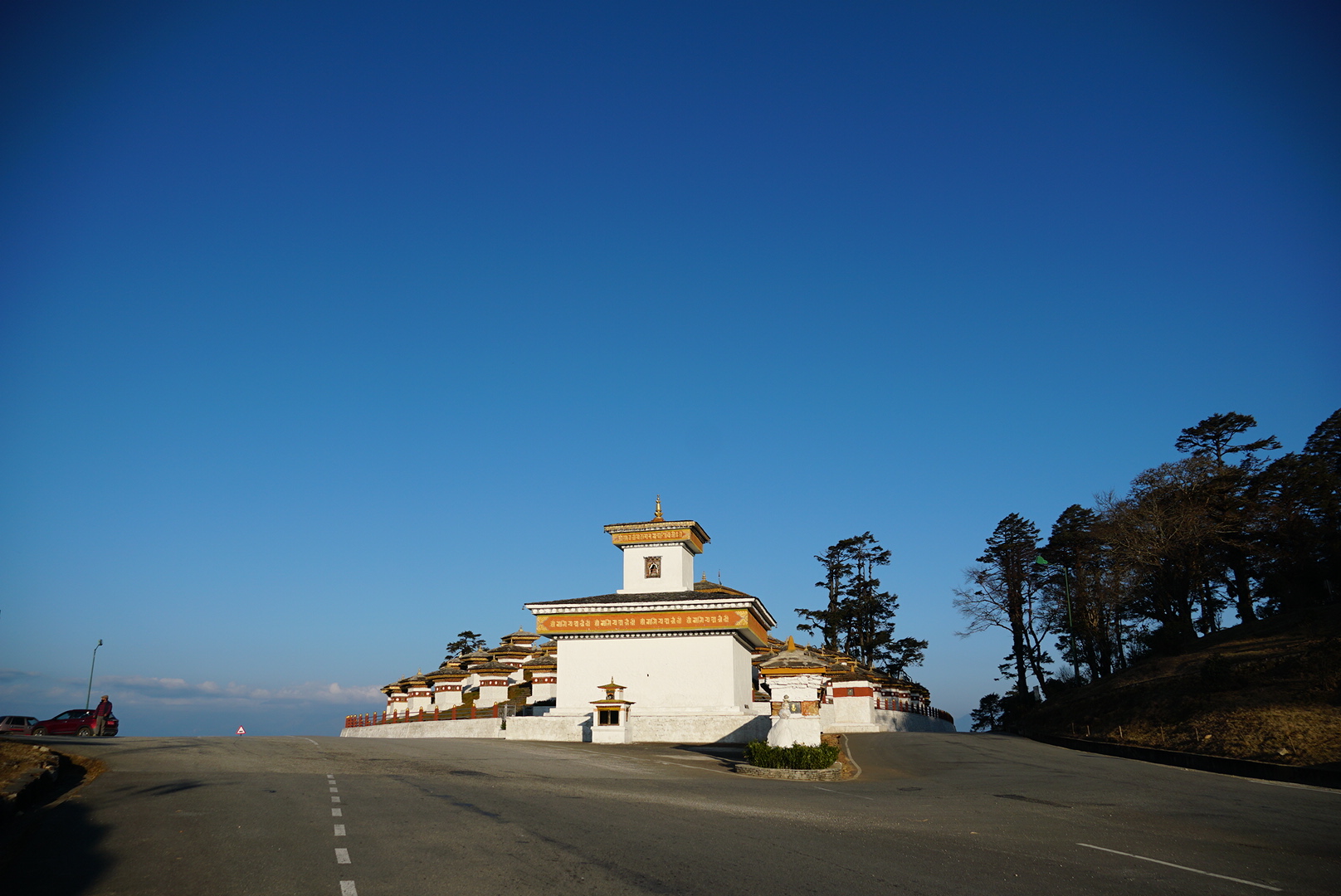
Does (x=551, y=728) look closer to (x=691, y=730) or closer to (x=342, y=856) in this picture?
(x=691, y=730)

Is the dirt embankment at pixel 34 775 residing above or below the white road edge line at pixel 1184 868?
above

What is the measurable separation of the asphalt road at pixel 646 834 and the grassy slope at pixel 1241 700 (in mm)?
4276

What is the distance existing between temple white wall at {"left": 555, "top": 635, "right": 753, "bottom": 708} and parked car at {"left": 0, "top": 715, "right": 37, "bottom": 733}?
70.6ft

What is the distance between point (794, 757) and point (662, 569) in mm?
22831

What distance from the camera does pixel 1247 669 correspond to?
1150 inches

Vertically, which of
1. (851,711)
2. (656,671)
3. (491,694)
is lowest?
(851,711)

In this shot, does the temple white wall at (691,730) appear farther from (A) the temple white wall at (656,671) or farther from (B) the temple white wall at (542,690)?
(B) the temple white wall at (542,690)

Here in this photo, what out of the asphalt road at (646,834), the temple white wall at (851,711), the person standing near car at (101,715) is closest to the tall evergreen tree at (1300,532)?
the temple white wall at (851,711)

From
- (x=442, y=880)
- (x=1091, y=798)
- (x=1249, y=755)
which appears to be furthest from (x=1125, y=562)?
(x=442, y=880)

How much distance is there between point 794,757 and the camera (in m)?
21.5

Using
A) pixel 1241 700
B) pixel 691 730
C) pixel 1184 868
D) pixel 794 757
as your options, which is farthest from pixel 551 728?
pixel 1184 868

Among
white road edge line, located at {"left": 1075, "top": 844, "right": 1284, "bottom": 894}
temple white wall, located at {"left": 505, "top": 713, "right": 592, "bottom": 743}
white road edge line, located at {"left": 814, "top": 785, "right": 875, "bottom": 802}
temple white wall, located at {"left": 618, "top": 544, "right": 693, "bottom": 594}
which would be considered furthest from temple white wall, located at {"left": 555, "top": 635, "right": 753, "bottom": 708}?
white road edge line, located at {"left": 1075, "top": 844, "right": 1284, "bottom": 894}

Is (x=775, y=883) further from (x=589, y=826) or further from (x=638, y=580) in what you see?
(x=638, y=580)

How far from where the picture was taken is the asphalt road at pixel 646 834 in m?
8.41
